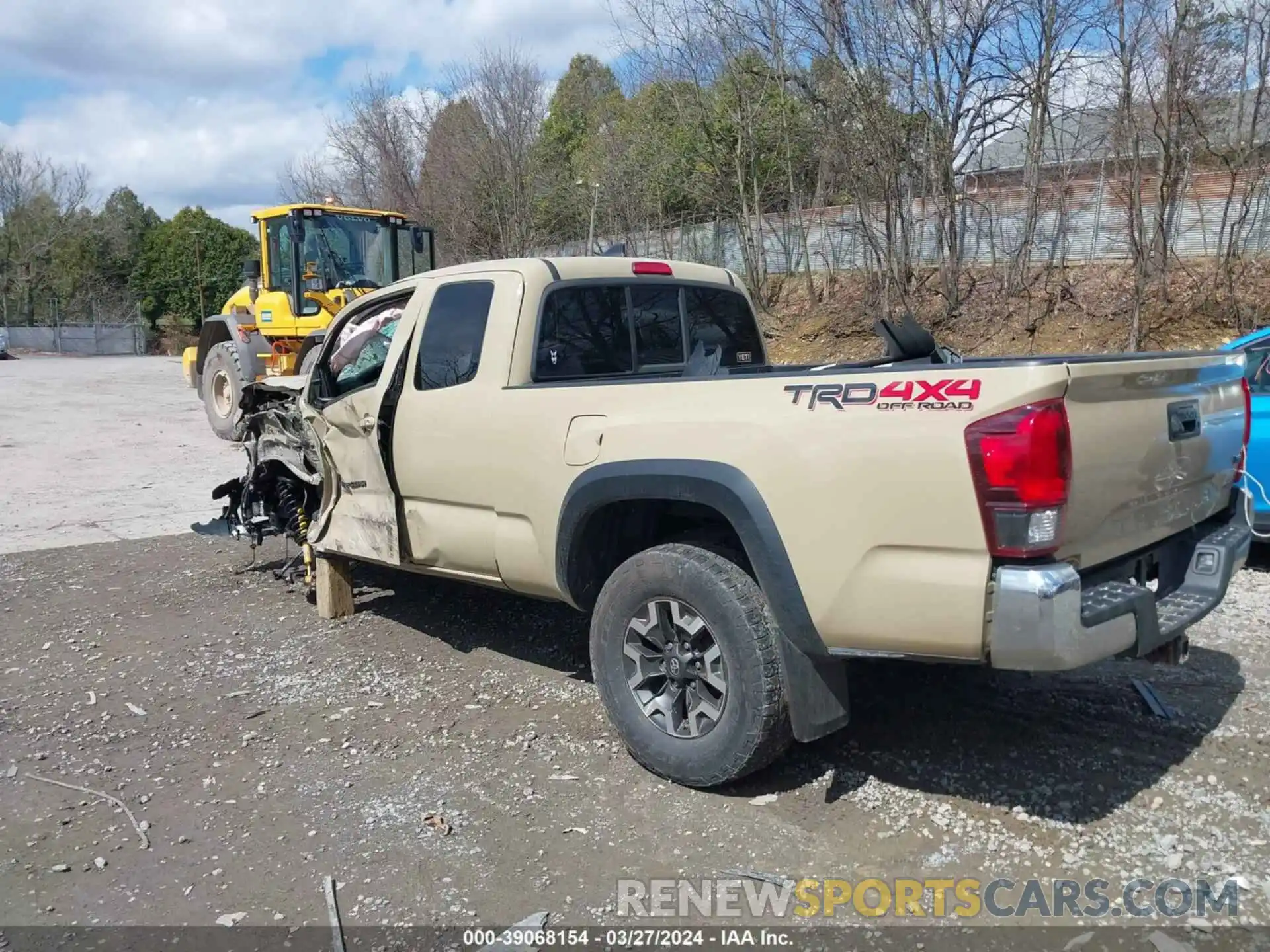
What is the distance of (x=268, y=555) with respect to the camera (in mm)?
7992

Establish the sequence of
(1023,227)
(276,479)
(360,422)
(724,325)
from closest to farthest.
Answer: (360,422)
(724,325)
(276,479)
(1023,227)

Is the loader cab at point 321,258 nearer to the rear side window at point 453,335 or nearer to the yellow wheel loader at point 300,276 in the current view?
the yellow wheel loader at point 300,276

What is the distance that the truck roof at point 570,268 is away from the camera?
4.81 metres

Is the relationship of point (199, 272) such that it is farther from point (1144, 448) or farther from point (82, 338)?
point (1144, 448)

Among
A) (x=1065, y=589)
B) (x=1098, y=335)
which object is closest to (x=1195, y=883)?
(x=1065, y=589)

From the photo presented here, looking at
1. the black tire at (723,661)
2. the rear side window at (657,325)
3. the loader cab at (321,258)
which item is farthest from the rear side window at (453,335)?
the loader cab at (321,258)

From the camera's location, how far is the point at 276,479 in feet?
22.7

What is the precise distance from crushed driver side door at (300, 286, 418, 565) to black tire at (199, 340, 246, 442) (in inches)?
350

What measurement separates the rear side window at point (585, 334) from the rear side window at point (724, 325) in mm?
519

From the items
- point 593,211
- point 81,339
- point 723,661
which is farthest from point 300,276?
point 81,339

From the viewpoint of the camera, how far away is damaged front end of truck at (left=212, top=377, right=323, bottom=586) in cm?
641

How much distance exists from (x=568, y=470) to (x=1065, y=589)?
2.01 metres

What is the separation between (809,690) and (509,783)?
1366 mm

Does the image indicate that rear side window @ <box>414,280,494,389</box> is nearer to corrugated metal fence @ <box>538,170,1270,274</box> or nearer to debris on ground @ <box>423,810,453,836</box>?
debris on ground @ <box>423,810,453,836</box>
